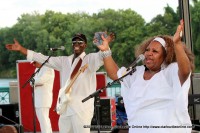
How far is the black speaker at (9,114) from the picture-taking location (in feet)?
25.7

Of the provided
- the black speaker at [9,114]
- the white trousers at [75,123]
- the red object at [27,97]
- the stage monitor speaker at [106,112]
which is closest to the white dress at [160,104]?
the white trousers at [75,123]

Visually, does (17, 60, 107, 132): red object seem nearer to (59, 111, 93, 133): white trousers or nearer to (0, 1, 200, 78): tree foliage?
(0, 1, 200, 78): tree foliage

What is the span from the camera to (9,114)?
26.7 ft

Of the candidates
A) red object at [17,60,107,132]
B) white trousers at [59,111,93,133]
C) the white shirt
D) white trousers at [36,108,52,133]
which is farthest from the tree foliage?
white trousers at [59,111,93,133]

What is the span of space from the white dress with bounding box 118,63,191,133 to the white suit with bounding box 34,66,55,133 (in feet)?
15.2

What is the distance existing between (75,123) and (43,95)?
8.63 ft

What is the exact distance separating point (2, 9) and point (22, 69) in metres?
2.46

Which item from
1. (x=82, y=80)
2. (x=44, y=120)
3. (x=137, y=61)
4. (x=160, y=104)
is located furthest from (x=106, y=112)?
(x=160, y=104)

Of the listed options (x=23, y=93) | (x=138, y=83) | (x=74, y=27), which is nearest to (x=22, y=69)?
(x=23, y=93)

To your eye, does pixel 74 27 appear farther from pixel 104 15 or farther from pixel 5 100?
pixel 5 100

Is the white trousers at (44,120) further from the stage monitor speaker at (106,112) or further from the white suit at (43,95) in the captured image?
the stage monitor speaker at (106,112)

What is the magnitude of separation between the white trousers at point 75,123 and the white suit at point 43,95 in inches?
95.2

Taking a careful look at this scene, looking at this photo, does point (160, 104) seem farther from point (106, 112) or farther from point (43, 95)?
point (43, 95)

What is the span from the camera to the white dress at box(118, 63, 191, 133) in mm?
2463
